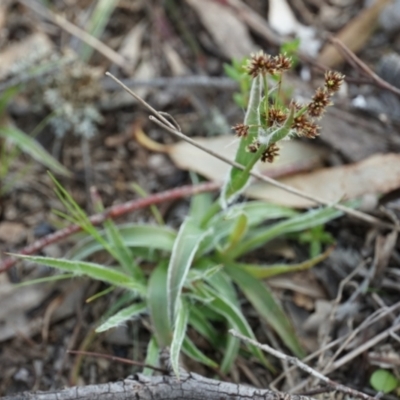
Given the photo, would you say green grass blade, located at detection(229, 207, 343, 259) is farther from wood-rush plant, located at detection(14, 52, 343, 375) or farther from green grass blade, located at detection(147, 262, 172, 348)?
green grass blade, located at detection(147, 262, 172, 348)

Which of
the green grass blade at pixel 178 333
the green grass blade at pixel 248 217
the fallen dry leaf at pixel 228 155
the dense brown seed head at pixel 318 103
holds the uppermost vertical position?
the dense brown seed head at pixel 318 103

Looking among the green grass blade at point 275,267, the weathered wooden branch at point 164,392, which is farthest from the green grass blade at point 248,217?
the weathered wooden branch at point 164,392

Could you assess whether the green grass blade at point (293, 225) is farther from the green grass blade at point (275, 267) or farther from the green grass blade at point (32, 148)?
the green grass blade at point (32, 148)

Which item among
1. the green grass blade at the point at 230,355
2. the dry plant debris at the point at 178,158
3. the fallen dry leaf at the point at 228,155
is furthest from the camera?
the fallen dry leaf at the point at 228,155

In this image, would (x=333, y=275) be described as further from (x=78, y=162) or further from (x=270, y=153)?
(x=78, y=162)

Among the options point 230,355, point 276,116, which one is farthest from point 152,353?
point 276,116

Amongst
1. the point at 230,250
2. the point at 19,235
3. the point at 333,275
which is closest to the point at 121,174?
the point at 19,235

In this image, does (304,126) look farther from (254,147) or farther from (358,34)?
(358,34)
